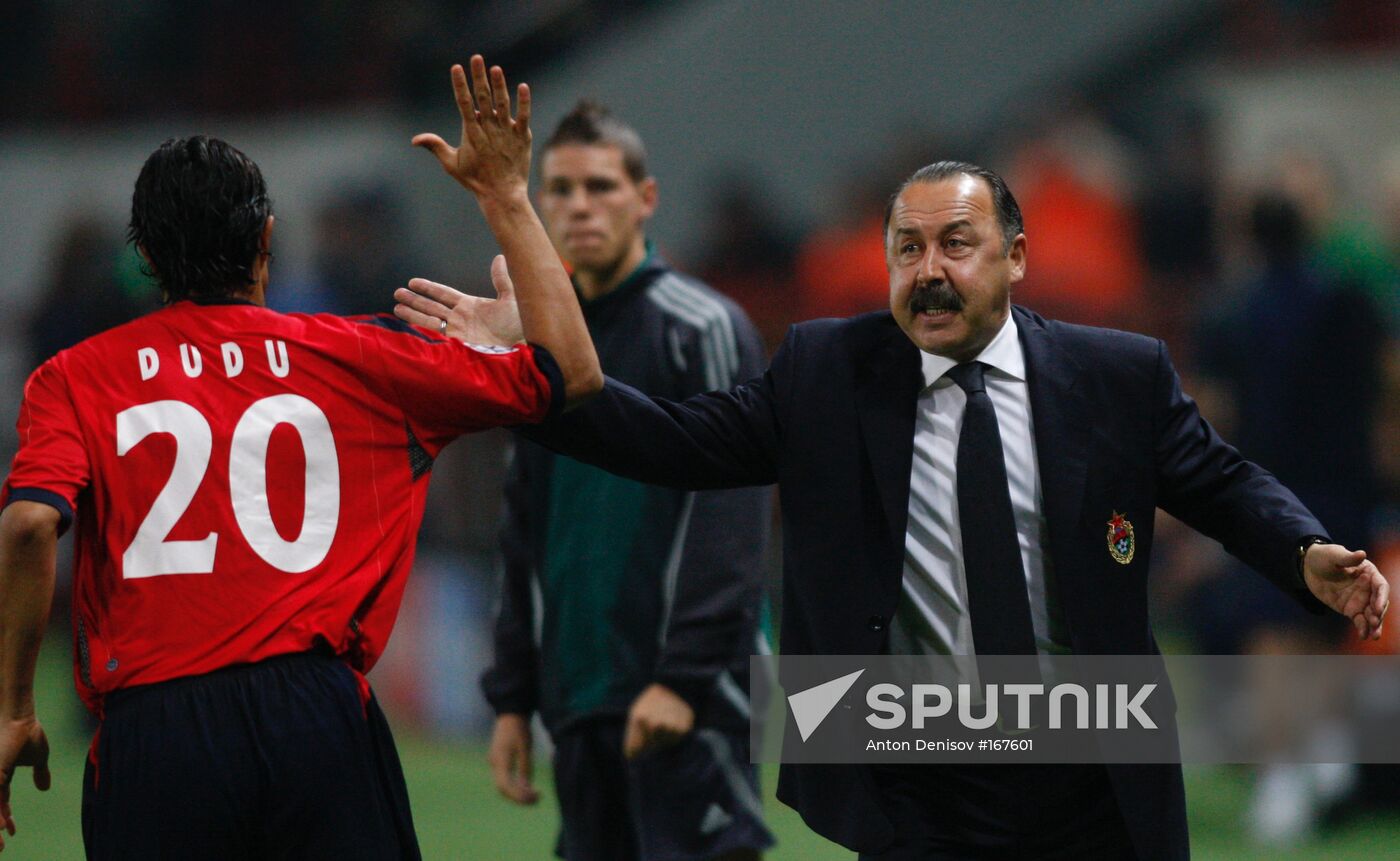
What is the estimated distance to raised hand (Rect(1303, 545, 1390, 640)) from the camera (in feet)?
10.4

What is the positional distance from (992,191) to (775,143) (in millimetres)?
9061

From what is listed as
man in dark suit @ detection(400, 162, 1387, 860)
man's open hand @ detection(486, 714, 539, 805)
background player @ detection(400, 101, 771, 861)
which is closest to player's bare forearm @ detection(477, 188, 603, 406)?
man in dark suit @ detection(400, 162, 1387, 860)

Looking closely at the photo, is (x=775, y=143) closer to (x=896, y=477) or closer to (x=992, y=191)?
(x=992, y=191)

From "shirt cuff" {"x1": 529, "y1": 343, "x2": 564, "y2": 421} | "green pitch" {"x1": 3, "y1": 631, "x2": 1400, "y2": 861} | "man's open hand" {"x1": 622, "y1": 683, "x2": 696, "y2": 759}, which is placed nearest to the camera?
"shirt cuff" {"x1": 529, "y1": 343, "x2": 564, "y2": 421}

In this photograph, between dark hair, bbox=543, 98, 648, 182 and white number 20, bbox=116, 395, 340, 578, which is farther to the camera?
dark hair, bbox=543, 98, 648, 182

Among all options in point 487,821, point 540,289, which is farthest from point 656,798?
point 487,821

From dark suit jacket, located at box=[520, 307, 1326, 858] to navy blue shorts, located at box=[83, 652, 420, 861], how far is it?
70cm

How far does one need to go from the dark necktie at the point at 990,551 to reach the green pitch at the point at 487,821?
3211 mm

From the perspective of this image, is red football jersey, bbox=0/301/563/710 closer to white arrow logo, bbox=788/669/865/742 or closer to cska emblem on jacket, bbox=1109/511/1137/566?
white arrow logo, bbox=788/669/865/742

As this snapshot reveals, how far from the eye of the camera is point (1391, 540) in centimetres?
728

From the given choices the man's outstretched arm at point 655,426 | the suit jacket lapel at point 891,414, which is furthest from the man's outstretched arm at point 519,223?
the suit jacket lapel at point 891,414

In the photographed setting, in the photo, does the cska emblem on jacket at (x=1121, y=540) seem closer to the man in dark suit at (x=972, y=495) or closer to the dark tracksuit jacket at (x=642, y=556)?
the man in dark suit at (x=972, y=495)

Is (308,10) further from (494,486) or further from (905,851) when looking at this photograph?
(905,851)

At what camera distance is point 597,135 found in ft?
16.0
